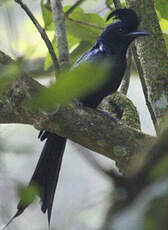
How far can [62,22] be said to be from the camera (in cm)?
205

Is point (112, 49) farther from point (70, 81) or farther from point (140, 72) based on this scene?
point (70, 81)

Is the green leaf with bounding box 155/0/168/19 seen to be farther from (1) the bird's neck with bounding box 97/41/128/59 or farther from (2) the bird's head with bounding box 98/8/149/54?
(1) the bird's neck with bounding box 97/41/128/59

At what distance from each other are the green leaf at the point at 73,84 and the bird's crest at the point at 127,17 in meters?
1.90

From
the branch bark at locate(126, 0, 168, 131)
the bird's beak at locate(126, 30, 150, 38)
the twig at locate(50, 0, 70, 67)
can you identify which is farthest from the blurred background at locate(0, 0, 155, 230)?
the branch bark at locate(126, 0, 168, 131)

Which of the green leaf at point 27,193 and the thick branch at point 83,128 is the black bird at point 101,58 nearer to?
the thick branch at point 83,128

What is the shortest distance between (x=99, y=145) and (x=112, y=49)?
1071mm

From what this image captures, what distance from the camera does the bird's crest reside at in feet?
7.40

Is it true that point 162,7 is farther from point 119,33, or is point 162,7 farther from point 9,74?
point 9,74

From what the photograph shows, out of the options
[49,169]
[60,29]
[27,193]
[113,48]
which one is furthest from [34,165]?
[27,193]

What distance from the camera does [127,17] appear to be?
233cm

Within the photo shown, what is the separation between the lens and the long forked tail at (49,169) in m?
1.87

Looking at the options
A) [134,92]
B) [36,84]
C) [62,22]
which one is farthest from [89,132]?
[134,92]

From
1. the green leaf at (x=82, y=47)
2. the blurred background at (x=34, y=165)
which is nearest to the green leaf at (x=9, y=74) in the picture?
the blurred background at (x=34, y=165)

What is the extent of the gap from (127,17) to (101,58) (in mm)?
504
